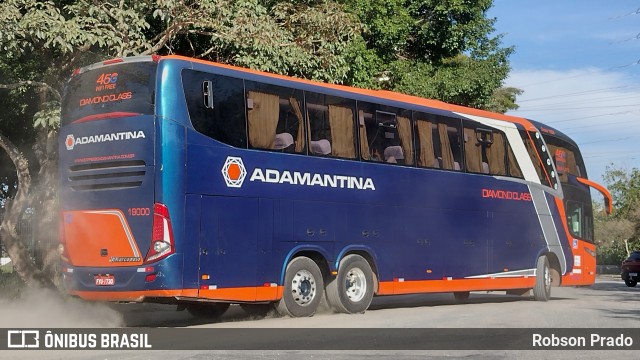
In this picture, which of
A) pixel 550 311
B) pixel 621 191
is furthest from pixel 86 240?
pixel 621 191

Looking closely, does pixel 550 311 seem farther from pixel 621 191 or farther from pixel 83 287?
pixel 621 191

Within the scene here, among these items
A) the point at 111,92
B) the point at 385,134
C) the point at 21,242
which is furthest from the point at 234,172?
the point at 21,242

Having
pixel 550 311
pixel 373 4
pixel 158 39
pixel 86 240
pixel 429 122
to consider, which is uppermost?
pixel 373 4

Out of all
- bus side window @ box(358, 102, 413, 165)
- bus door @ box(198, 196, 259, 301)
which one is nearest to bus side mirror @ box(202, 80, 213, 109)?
bus door @ box(198, 196, 259, 301)

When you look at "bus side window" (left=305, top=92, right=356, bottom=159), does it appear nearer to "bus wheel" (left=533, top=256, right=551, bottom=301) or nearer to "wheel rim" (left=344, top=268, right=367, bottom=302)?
"wheel rim" (left=344, top=268, right=367, bottom=302)

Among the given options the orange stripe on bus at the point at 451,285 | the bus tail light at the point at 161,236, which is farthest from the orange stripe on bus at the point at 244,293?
the orange stripe on bus at the point at 451,285

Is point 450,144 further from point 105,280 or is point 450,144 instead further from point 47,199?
point 47,199

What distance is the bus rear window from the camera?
13.3m

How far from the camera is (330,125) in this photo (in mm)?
15891

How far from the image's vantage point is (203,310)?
53.0ft

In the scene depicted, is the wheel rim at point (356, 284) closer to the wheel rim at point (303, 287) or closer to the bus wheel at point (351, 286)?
the bus wheel at point (351, 286)

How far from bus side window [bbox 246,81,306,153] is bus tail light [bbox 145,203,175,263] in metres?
2.00

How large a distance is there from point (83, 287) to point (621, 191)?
68.1 m

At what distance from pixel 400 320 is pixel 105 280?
4.76m
